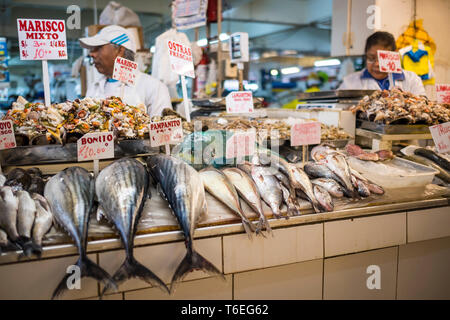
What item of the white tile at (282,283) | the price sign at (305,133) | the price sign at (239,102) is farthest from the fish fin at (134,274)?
the price sign at (239,102)

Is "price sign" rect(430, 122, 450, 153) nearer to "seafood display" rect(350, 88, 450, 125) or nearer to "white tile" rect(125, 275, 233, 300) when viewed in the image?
"seafood display" rect(350, 88, 450, 125)

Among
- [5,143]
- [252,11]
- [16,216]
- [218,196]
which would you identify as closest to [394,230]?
[218,196]

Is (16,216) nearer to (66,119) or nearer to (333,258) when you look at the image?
(66,119)

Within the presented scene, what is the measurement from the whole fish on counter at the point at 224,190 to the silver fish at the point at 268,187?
6.6 inches

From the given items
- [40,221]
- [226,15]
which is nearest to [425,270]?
[40,221]

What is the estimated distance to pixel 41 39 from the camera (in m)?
2.41

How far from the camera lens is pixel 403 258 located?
228 cm

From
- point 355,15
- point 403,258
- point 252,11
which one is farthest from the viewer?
point 252,11

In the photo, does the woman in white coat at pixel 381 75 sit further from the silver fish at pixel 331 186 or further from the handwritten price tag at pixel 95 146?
the handwritten price tag at pixel 95 146

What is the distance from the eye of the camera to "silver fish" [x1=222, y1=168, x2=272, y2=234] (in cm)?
182

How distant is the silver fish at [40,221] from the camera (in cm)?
152

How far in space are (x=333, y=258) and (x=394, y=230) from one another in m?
0.42

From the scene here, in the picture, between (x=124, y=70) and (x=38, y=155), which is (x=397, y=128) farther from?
(x=38, y=155)

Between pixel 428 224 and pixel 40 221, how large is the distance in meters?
2.18
